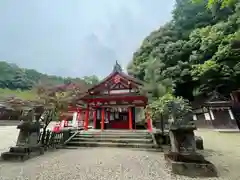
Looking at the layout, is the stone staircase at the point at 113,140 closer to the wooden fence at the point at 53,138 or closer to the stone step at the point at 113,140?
the stone step at the point at 113,140

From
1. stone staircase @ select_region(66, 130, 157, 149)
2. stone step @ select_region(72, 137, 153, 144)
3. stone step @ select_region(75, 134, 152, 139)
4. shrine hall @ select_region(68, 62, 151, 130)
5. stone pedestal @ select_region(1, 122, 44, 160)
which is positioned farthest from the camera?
shrine hall @ select_region(68, 62, 151, 130)

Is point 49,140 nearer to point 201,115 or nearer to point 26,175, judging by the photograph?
point 26,175

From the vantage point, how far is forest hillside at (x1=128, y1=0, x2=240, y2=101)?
1334 centimetres

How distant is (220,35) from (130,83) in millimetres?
10828

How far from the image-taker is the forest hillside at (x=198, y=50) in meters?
13.3

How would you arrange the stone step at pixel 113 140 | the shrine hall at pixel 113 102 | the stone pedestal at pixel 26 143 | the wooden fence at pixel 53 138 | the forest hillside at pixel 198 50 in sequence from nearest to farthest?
→ the stone pedestal at pixel 26 143, the wooden fence at pixel 53 138, the stone step at pixel 113 140, the shrine hall at pixel 113 102, the forest hillside at pixel 198 50

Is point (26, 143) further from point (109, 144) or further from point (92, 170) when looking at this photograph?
point (109, 144)

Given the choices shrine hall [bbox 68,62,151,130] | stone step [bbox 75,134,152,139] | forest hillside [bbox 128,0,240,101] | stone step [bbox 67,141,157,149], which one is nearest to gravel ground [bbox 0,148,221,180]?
stone step [bbox 67,141,157,149]

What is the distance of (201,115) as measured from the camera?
588 inches

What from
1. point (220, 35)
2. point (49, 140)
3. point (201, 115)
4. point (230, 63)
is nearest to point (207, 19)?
point (220, 35)

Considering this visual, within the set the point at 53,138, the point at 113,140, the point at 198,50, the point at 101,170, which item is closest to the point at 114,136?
the point at 113,140

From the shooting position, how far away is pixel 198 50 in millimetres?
16766

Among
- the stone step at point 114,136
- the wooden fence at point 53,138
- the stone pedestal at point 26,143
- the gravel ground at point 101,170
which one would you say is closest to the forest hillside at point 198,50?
the stone step at point 114,136

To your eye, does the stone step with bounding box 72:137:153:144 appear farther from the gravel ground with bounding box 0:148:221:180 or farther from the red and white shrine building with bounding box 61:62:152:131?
the red and white shrine building with bounding box 61:62:152:131
